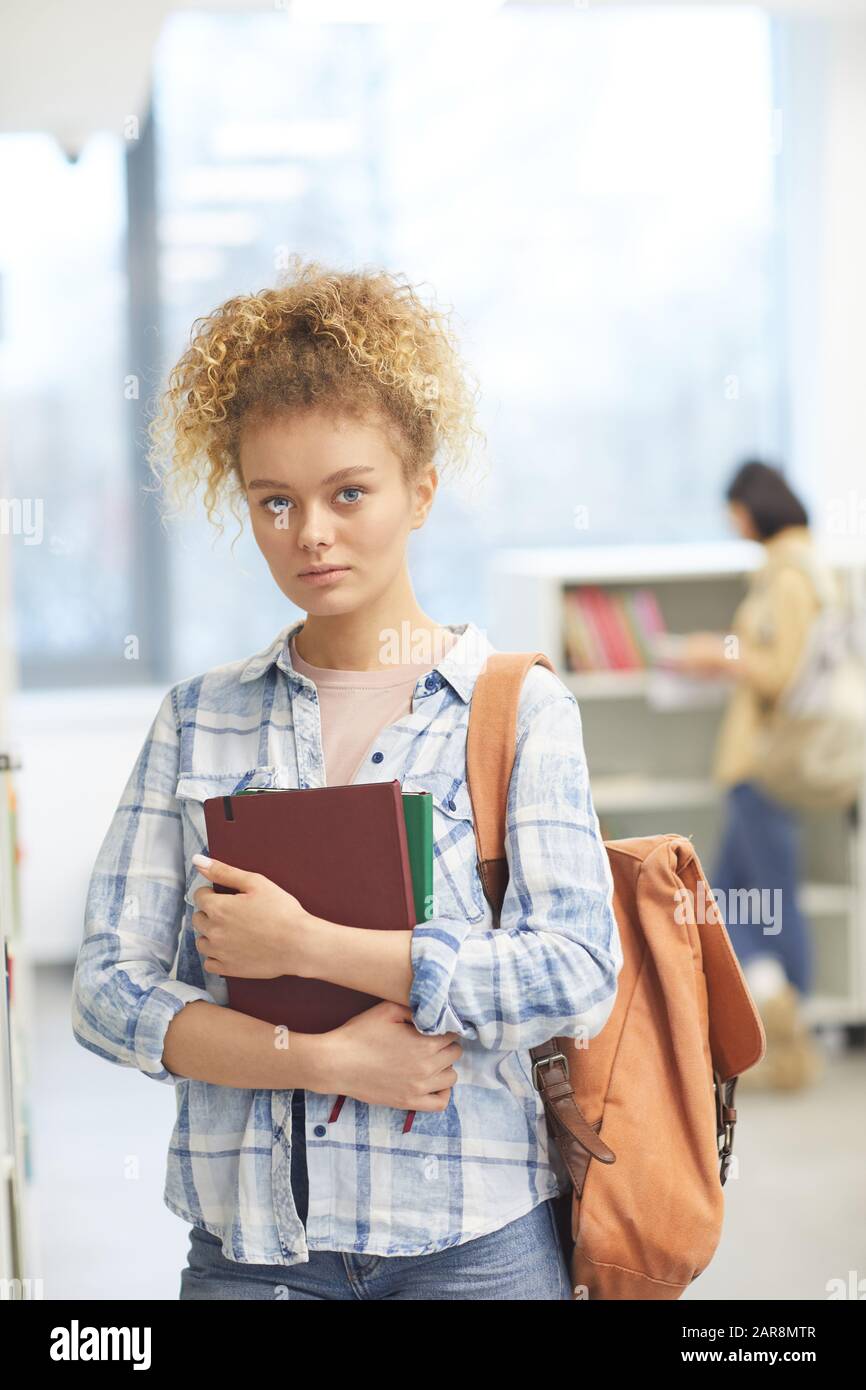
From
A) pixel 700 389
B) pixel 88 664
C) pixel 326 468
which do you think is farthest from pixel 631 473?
pixel 326 468

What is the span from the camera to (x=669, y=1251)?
1.15 m

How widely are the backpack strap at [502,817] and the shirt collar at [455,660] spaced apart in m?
0.01

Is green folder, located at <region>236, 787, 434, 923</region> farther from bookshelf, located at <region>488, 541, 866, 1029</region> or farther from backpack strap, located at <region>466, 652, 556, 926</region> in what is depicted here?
bookshelf, located at <region>488, 541, 866, 1029</region>

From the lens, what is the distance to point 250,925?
1027 millimetres

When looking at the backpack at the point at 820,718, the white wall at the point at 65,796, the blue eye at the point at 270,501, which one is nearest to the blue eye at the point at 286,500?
the blue eye at the point at 270,501

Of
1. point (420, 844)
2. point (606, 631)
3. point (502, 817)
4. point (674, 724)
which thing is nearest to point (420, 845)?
point (420, 844)

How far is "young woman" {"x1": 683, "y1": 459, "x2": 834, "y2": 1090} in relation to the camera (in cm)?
403

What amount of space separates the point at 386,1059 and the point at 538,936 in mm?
143

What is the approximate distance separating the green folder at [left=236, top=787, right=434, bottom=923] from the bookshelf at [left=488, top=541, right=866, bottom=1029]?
316 cm

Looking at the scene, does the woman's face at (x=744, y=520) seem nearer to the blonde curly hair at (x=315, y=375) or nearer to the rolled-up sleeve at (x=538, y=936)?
the blonde curly hair at (x=315, y=375)

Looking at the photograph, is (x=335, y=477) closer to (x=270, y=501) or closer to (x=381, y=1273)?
(x=270, y=501)

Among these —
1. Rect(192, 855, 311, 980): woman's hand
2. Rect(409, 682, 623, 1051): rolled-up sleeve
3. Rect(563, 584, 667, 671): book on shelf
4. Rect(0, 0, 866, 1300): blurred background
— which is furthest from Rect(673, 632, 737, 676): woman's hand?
Rect(192, 855, 311, 980): woman's hand

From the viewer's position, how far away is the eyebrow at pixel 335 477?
108 centimetres
